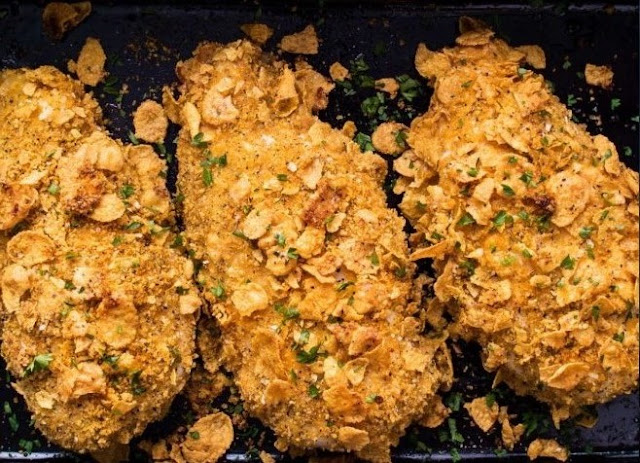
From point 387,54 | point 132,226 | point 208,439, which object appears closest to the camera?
point 132,226

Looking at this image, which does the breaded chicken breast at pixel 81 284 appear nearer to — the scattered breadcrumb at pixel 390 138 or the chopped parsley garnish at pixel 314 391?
the chopped parsley garnish at pixel 314 391

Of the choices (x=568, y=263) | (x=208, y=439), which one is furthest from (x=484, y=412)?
(x=208, y=439)

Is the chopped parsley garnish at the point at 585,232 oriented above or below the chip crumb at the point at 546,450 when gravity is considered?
above

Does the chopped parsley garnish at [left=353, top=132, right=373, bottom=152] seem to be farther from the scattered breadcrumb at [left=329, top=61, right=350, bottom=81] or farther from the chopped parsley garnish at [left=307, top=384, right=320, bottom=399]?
the chopped parsley garnish at [left=307, top=384, right=320, bottom=399]

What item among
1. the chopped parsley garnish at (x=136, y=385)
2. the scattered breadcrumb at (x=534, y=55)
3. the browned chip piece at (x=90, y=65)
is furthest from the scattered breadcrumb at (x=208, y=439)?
the scattered breadcrumb at (x=534, y=55)

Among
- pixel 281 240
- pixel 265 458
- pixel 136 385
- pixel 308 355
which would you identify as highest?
pixel 281 240

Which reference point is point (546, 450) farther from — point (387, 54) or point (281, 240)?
point (387, 54)

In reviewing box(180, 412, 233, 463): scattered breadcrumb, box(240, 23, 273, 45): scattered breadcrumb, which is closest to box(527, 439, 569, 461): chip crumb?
box(180, 412, 233, 463): scattered breadcrumb
